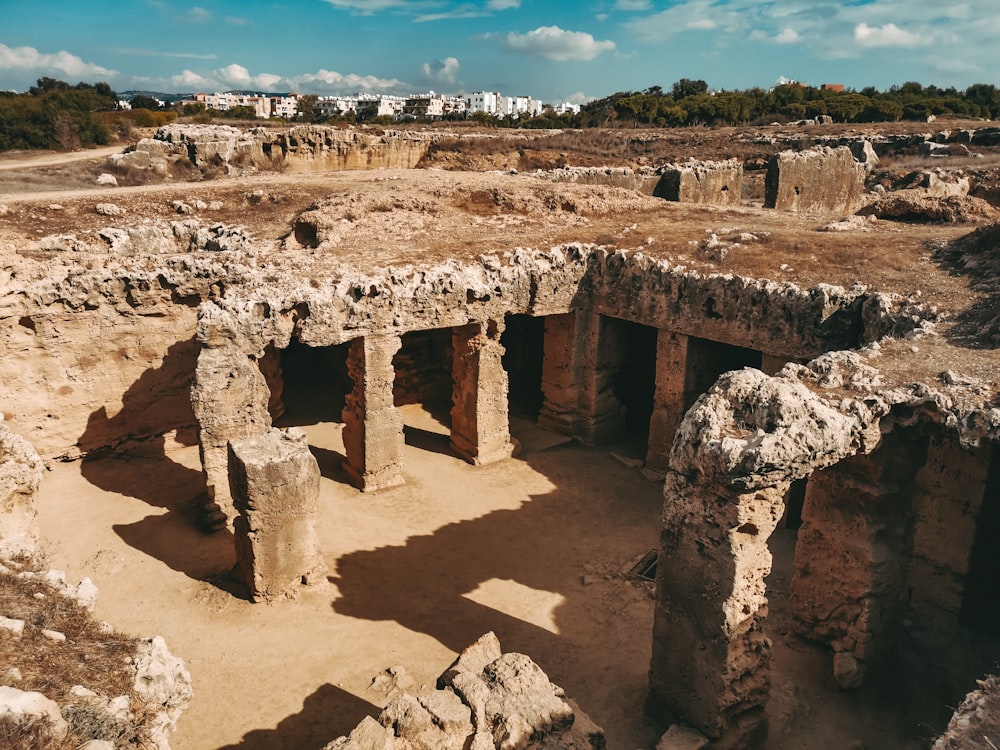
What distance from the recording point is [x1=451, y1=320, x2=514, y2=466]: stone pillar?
1244 centimetres

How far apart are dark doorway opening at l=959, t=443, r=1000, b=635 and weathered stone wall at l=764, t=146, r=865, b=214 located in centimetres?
1330

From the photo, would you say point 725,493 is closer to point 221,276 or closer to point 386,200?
point 221,276

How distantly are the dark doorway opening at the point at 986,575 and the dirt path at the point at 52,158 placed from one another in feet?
83.0

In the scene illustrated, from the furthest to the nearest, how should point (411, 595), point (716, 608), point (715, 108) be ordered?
point (715, 108), point (411, 595), point (716, 608)

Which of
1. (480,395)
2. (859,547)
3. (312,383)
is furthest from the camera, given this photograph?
(312,383)

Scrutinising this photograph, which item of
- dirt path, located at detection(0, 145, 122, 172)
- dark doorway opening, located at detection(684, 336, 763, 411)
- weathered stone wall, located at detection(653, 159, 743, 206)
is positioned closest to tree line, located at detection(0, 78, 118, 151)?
dirt path, located at detection(0, 145, 122, 172)

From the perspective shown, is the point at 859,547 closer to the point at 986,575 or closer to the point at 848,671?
the point at 848,671

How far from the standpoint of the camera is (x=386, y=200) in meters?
15.2

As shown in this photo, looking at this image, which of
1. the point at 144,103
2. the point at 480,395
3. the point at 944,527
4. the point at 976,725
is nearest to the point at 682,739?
the point at 976,725

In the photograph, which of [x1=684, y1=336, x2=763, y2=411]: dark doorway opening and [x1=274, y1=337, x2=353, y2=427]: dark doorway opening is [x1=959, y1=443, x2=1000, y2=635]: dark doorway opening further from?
[x1=274, y1=337, x2=353, y2=427]: dark doorway opening

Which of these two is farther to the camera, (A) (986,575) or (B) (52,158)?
(B) (52,158)

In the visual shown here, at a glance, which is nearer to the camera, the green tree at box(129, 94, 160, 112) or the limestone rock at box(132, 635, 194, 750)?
the limestone rock at box(132, 635, 194, 750)

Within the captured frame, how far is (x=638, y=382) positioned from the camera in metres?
14.5

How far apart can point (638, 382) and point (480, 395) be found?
12.1 feet
